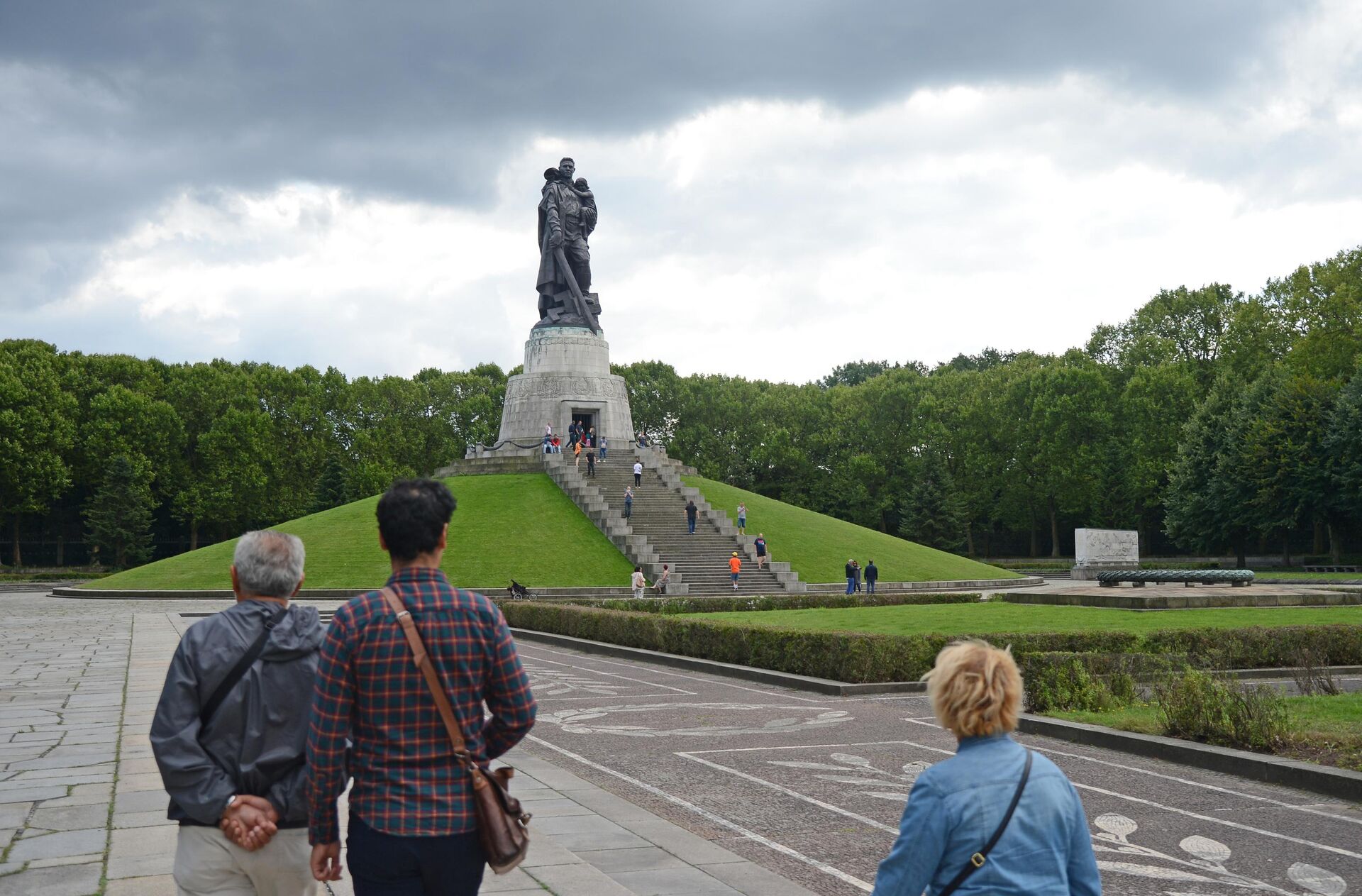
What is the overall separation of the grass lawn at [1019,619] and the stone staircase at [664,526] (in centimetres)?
1244

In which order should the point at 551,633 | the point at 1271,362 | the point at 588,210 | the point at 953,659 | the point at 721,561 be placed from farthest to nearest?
the point at 1271,362 < the point at 588,210 < the point at 721,561 < the point at 551,633 < the point at 953,659

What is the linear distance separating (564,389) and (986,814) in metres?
48.8

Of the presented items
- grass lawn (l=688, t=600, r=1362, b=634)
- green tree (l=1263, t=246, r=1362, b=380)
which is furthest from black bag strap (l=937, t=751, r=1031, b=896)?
green tree (l=1263, t=246, r=1362, b=380)

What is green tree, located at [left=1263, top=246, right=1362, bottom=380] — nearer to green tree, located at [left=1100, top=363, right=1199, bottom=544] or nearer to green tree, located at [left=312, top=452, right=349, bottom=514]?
green tree, located at [left=1100, top=363, right=1199, bottom=544]

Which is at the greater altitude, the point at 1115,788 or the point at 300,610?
the point at 300,610

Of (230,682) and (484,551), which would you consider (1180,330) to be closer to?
(484,551)

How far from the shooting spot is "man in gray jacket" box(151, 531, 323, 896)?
4211 mm

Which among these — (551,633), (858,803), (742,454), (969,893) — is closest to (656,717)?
(858,803)

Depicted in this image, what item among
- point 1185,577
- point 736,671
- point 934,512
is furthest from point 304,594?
point 934,512

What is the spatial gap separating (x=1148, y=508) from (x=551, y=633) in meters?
55.2

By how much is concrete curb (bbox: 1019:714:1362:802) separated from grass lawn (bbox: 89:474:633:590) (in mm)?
27269

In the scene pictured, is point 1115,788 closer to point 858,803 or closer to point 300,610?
point 858,803

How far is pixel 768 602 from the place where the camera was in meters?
29.4

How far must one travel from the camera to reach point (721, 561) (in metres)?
41.0
